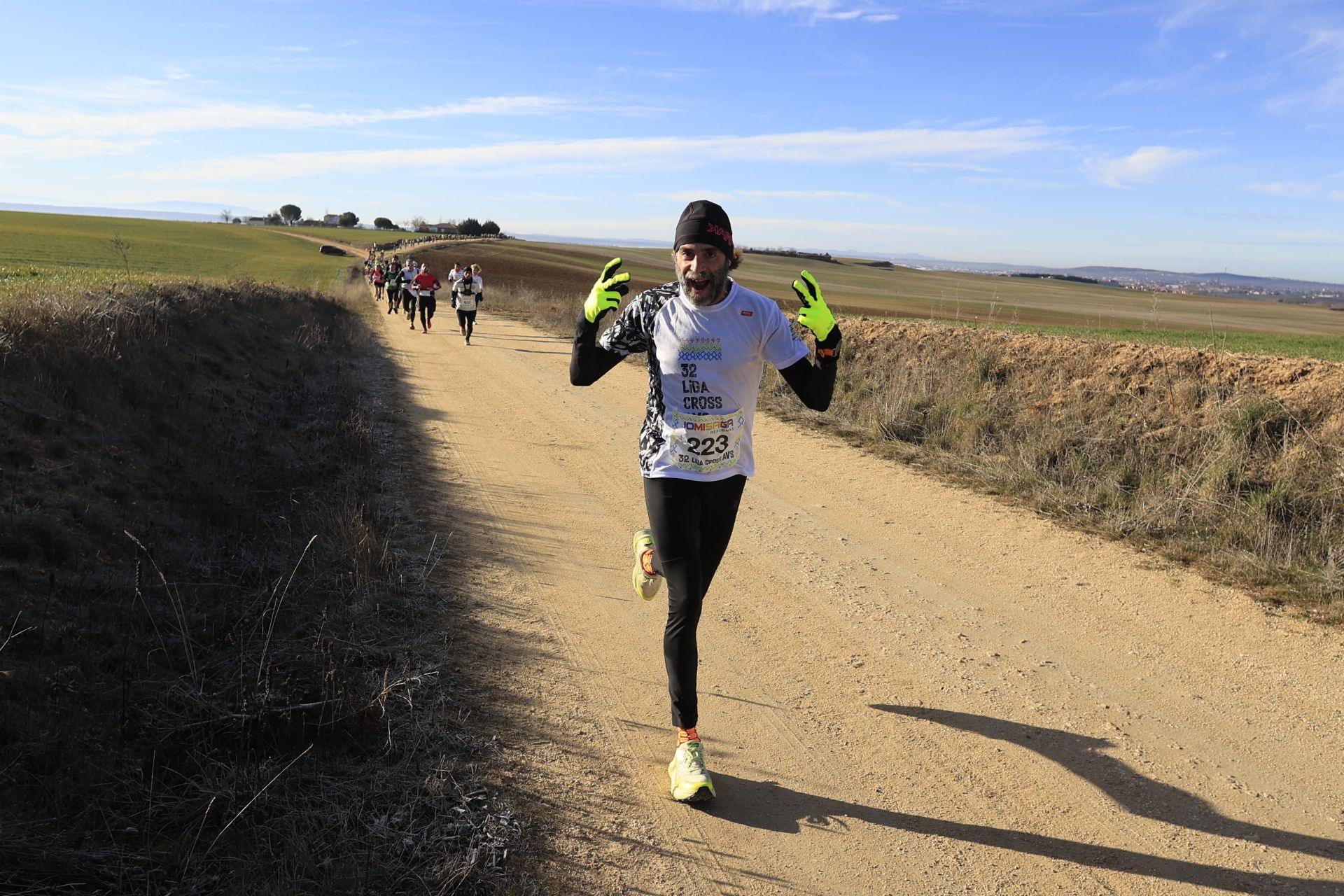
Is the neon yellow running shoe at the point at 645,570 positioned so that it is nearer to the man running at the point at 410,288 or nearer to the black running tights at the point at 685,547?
the black running tights at the point at 685,547

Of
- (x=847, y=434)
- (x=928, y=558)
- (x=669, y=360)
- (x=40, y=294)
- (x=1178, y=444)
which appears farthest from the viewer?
(x=847, y=434)

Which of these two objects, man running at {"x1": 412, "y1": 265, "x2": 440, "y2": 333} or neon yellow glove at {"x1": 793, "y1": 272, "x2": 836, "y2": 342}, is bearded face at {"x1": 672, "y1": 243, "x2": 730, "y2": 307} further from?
man running at {"x1": 412, "y1": 265, "x2": 440, "y2": 333}

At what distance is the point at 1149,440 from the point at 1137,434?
8.0 inches

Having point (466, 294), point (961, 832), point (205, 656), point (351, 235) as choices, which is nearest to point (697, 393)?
point (961, 832)

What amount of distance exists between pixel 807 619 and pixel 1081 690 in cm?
156

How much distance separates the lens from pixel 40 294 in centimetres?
947

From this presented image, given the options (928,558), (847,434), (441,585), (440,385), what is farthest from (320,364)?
(928,558)

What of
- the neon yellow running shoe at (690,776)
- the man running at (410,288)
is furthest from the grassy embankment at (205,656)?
the man running at (410,288)

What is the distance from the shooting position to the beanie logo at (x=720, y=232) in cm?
360

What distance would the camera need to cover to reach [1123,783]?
3.85 metres

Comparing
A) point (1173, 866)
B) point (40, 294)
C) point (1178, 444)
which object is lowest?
point (1173, 866)

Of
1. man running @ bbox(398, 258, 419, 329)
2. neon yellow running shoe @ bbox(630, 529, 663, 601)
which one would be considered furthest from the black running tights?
man running @ bbox(398, 258, 419, 329)

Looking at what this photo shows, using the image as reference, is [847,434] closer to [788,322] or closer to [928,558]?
[928,558]

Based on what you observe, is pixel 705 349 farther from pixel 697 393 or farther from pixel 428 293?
pixel 428 293
